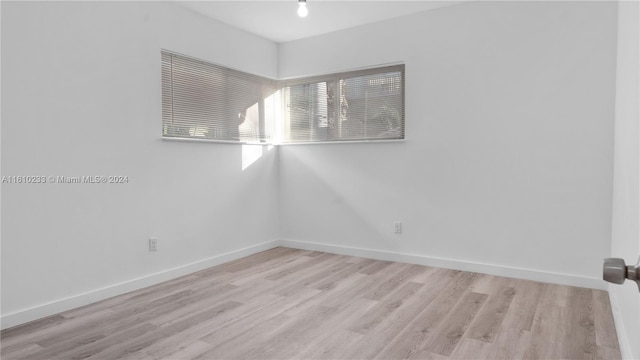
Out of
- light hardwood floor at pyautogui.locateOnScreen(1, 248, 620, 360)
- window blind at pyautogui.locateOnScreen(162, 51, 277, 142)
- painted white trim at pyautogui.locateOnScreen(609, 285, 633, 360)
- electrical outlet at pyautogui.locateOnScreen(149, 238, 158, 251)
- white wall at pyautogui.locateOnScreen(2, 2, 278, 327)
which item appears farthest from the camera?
window blind at pyautogui.locateOnScreen(162, 51, 277, 142)

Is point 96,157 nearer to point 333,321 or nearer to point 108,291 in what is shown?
point 108,291

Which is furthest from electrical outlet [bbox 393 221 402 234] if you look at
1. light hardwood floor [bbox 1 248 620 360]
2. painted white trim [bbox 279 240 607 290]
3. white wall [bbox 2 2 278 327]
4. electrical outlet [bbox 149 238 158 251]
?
electrical outlet [bbox 149 238 158 251]

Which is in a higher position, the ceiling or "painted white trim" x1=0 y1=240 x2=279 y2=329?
the ceiling

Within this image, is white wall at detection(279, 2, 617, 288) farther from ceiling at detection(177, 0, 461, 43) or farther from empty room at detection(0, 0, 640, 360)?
ceiling at detection(177, 0, 461, 43)

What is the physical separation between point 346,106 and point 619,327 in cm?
310

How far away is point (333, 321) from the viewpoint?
2611 millimetres

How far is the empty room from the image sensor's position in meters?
2.48

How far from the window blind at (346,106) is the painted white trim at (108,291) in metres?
1.60

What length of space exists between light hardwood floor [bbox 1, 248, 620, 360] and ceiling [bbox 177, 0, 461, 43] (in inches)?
97.9


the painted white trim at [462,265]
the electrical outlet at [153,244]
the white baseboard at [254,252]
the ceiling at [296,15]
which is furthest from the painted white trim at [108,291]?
the ceiling at [296,15]

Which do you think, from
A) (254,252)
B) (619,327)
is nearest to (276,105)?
(254,252)

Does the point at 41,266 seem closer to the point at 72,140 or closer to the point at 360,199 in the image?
the point at 72,140

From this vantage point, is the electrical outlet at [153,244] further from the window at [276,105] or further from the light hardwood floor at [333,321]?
the window at [276,105]

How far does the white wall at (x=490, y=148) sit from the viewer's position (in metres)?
3.21
